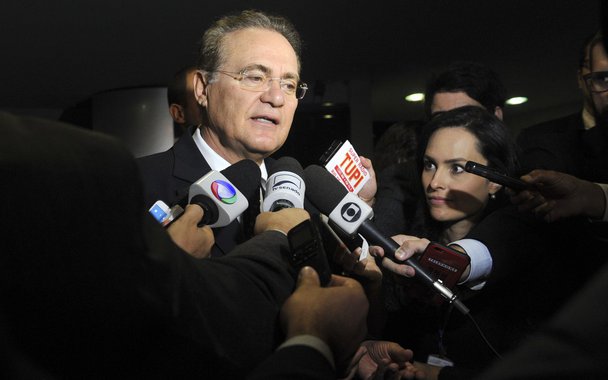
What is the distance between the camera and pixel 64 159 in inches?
17.4

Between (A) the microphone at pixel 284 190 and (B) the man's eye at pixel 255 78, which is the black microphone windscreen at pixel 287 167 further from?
(B) the man's eye at pixel 255 78

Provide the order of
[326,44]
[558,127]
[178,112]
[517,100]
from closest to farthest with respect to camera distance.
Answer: [558,127] < [178,112] < [326,44] < [517,100]

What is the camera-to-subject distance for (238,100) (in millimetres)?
1415

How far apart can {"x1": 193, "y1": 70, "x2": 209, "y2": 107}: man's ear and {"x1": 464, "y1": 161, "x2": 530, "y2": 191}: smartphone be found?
688 millimetres

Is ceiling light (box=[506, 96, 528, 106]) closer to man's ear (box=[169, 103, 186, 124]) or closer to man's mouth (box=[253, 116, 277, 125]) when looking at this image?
man's ear (box=[169, 103, 186, 124])

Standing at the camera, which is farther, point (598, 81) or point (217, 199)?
point (598, 81)

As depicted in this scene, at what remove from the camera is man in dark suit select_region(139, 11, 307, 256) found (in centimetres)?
139

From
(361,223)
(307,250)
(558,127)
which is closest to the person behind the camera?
(307,250)

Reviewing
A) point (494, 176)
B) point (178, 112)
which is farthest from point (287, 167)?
point (178, 112)

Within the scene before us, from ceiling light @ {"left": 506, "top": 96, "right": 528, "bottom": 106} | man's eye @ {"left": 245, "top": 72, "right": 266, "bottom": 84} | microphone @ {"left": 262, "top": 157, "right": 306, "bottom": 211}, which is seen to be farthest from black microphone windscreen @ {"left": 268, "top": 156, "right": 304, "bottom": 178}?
ceiling light @ {"left": 506, "top": 96, "right": 528, "bottom": 106}

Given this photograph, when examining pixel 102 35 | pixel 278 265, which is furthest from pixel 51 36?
pixel 278 265

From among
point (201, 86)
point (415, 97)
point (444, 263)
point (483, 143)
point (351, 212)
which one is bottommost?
point (444, 263)

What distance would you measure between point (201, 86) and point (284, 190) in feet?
1.91

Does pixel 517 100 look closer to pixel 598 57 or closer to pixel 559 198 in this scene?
pixel 598 57
